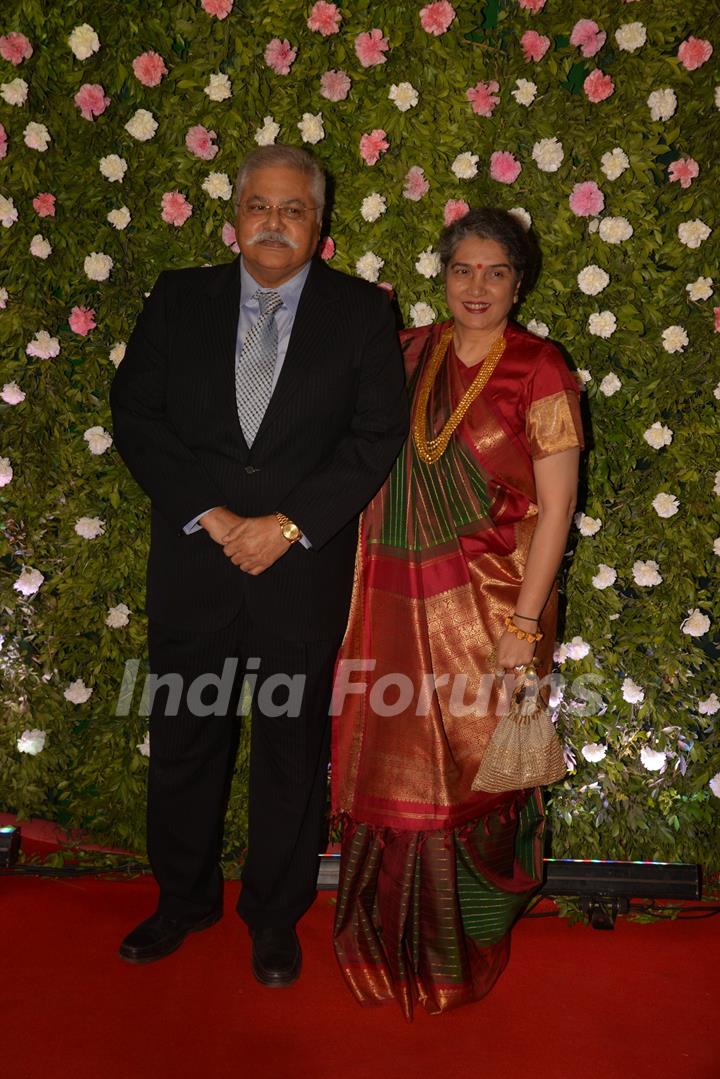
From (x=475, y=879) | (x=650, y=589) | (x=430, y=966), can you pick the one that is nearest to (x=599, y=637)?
(x=650, y=589)

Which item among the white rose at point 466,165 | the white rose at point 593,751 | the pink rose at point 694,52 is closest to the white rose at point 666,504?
the white rose at point 593,751

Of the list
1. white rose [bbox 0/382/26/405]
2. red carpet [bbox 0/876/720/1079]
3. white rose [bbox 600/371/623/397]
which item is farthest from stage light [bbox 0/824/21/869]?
white rose [bbox 600/371/623/397]

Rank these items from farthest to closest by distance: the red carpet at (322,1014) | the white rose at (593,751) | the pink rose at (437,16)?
the white rose at (593,751), the pink rose at (437,16), the red carpet at (322,1014)

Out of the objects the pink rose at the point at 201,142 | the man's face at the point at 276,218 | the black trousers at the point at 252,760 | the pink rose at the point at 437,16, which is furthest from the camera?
the pink rose at the point at 201,142

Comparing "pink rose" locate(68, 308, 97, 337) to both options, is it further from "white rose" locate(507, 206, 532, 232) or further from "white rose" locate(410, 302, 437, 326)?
"white rose" locate(507, 206, 532, 232)

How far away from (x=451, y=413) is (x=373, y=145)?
2.94 ft

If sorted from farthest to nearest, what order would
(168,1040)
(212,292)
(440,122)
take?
(440,122) < (212,292) < (168,1040)

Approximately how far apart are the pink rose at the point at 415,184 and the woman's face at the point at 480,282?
1.76 feet

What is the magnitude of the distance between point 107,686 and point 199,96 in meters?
1.71

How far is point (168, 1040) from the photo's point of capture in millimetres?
2113

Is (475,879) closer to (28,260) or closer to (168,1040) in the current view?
(168,1040)

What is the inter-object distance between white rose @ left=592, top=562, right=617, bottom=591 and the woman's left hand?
2.22ft

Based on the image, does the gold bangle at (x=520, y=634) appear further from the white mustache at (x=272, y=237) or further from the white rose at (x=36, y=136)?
the white rose at (x=36, y=136)

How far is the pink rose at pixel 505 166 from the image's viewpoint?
259 cm
